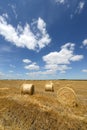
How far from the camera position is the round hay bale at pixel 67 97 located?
13295 mm

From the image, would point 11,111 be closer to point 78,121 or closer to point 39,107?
point 39,107

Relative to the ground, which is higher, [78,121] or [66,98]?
[66,98]

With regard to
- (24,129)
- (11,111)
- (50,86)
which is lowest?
(24,129)

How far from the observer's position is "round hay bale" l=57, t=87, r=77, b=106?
13295mm

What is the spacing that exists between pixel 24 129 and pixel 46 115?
1.50 meters

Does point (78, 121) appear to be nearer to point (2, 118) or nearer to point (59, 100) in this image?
point (2, 118)

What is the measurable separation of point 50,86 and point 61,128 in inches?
676

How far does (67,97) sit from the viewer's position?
13828 mm

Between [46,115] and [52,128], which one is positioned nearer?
[52,128]

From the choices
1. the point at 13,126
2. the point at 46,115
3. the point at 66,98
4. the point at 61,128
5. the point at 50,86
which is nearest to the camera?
the point at 61,128

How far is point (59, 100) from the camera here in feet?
46.1

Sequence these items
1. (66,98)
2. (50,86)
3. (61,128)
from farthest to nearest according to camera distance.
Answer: (50,86) < (66,98) < (61,128)

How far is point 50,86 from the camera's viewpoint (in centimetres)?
2566

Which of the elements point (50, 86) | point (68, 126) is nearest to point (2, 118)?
point (68, 126)
